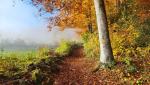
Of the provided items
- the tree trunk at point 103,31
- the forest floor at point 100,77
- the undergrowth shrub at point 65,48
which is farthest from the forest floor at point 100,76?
the undergrowth shrub at point 65,48

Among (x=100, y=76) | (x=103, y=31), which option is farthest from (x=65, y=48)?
(x=100, y=76)

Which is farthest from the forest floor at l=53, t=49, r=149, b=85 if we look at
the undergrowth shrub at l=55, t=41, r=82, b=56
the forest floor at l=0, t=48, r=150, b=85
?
the undergrowth shrub at l=55, t=41, r=82, b=56

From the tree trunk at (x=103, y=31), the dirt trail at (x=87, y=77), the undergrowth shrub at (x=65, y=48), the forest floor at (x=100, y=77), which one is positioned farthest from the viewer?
the undergrowth shrub at (x=65, y=48)

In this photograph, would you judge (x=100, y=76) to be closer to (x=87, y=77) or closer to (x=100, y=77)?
(x=100, y=77)

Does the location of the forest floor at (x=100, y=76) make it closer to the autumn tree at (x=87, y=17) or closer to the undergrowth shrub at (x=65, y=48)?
the autumn tree at (x=87, y=17)

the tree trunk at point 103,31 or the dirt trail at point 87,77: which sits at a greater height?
the tree trunk at point 103,31

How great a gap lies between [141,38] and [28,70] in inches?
360

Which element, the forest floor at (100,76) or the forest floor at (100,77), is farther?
the forest floor at (100,77)

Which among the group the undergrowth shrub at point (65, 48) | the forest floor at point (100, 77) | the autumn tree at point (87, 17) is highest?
the autumn tree at point (87, 17)

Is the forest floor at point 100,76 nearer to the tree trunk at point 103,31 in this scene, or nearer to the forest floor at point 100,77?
the forest floor at point 100,77

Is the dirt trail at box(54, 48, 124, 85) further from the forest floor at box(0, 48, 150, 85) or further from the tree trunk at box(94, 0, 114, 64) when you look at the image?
the tree trunk at box(94, 0, 114, 64)

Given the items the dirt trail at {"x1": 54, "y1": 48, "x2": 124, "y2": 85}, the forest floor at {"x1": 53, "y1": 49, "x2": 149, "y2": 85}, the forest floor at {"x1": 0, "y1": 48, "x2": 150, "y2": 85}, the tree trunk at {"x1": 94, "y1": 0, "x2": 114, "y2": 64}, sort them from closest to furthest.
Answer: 1. the forest floor at {"x1": 0, "y1": 48, "x2": 150, "y2": 85}
2. the forest floor at {"x1": 53, "y1": 49, "x2": 149, "y2": 85}
3. the dirt trail at {"x1": 54, "y1": 48, "x2": 124, "y2": 85}
4. the tree trunk at {"x1": 94, "y1": 0, "x2": 114, "y2": 64}

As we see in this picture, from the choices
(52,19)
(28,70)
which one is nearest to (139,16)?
(52,19)

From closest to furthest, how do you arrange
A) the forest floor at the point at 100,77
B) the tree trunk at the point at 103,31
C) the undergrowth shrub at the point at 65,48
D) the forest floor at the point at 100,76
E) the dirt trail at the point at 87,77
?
the forest floor at the point at 100,76
the forest floor at the point at 100,77
the dirt trail at the point at 87,77
the tree trunk at the point at 103,31
the undergrowth shrub at the point at 65,48
